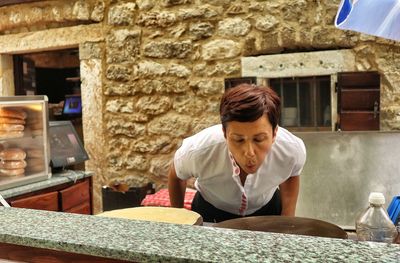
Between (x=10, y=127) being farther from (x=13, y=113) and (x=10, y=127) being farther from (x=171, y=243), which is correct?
(x=171, y=243)

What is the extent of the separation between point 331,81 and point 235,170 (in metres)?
1.84

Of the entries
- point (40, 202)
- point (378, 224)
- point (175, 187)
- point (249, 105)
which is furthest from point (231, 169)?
point (40, 202)

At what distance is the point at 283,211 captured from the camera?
6.84 ft

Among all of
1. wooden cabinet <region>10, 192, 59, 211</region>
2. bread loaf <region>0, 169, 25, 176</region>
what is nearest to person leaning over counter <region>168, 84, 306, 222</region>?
wooden cabinet <region>10, 192, 59, 211</region>

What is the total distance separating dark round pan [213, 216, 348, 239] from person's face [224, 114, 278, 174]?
0.98 feet

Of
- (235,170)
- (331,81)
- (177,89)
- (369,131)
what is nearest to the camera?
(235,170)

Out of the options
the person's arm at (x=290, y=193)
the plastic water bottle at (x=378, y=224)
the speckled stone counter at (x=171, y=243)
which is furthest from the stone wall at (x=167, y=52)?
the speckled stone counter at (x=171, y=243)

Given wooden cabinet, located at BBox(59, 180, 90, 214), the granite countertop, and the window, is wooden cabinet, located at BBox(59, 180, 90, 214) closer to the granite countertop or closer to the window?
the granite countertop

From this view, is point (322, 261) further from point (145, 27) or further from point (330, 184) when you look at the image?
point (145, 27)

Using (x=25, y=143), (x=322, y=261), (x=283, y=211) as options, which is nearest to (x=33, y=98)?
(x=25, y=143)

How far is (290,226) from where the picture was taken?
4.12 feet

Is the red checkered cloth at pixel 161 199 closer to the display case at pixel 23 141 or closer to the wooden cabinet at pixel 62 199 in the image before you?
the wooden cabinet at pixel 62 199

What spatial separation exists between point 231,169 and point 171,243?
3.63ft

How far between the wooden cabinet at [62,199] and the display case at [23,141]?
0.11 meters
